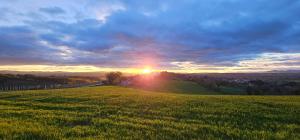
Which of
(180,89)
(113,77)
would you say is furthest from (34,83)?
(180,89)

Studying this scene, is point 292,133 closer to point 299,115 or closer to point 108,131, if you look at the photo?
point 299,115

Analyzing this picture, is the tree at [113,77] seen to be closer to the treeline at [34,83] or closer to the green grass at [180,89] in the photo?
the treeline at [34,83]

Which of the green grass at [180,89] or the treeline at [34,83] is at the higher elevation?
the treeline at [34,83]

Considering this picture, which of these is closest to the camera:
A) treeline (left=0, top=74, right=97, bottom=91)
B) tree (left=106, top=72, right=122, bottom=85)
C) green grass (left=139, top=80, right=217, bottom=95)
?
green grass (left=139, top=80, right=217, bottom=95)

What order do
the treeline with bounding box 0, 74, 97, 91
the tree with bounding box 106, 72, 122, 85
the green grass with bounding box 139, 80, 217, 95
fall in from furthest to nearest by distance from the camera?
the tree with bounding box 106, 72, 122, 85 → the treeline with bounding box 0, 74, 97, 91 → the green grass with bounding box 139, 80, 217, 95

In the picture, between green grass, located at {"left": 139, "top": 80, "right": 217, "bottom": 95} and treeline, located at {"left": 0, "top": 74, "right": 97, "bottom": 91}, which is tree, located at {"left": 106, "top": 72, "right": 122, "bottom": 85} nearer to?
treeline, located at {"left": 0, "top": 74, "right": 97, "bottom": 91}

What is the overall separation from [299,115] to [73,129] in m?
11.9

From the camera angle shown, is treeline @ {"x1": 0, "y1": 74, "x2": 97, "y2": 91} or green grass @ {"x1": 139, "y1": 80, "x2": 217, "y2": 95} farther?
treeline @ {"x1": 0, "y1": 74, "x2": 97, "y2": 91}

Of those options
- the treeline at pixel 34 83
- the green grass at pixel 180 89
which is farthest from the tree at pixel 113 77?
the green grass at pixel 180 89

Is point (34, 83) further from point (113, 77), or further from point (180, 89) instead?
point (180, 89)

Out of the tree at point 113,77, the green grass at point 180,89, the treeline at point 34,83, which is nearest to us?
the green grass at point 180,89

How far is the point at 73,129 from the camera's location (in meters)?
10.3

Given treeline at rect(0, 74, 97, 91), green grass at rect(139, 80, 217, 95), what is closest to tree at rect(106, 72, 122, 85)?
treeline at rect(0, 74, 97, 91)

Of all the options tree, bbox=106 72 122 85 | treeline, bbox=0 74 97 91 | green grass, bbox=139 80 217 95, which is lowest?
green grass, bbox=139 80 217 95
